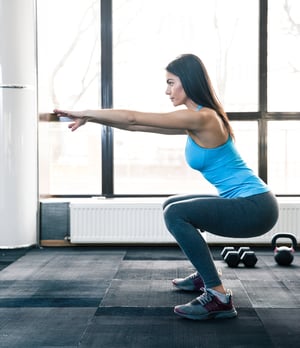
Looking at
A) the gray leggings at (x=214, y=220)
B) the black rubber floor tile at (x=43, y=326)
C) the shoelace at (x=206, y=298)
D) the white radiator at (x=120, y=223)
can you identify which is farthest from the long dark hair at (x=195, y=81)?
the white radiator at (x=120, y=223)

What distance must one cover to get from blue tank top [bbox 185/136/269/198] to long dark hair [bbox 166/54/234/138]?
16cm

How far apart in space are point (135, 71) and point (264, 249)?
5.47 ft

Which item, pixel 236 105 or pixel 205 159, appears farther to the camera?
pixel 236 105

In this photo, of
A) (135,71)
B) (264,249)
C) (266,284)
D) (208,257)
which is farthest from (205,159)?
(135,71)

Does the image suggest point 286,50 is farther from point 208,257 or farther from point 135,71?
point 208,257

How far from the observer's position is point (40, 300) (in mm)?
2529

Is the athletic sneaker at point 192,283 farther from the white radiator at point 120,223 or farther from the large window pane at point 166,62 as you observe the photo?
the large window pane at point 166,62

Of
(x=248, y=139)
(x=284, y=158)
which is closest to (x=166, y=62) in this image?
(x=248, y=139)

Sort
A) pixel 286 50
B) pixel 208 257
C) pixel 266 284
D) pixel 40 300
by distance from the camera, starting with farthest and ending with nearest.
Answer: pixel 286 50, pixel 266 284, pixel 40 300, pixel 208 257

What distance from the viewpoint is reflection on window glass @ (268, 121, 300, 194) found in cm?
424

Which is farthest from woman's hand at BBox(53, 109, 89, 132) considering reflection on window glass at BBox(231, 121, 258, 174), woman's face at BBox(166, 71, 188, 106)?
reflection on window glass at BBox(231, 121, 258, 174)

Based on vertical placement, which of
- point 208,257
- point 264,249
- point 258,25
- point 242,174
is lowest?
point 264,249

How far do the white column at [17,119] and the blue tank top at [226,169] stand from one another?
1899 millimetres

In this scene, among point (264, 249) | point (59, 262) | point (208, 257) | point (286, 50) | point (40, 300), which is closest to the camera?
point (208, 257)
